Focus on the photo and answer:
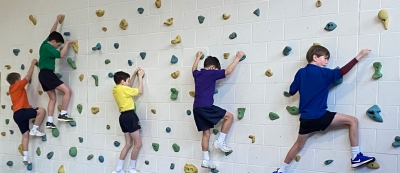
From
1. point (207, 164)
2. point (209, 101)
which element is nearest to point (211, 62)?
point (209, 101)

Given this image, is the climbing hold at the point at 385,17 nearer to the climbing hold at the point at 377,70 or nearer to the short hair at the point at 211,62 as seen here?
the climbing hold at the point at 377,70

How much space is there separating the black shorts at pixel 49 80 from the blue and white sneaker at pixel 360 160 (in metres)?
Answer: 2.87

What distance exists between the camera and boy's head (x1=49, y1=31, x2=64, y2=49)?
3674mm

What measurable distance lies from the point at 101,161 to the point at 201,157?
3.73ft

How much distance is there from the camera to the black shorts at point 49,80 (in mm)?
3680

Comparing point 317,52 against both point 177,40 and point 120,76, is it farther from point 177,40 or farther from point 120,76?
point 120,76

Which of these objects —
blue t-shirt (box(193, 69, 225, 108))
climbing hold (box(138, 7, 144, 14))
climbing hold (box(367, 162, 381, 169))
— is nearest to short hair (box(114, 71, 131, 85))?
climbing hold (box(138, 7, 144, 14))

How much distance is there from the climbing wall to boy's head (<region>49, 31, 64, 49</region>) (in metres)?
0.13

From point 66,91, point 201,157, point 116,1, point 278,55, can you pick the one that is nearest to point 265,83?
point 278,55

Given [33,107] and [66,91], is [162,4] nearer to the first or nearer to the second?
[66,91]

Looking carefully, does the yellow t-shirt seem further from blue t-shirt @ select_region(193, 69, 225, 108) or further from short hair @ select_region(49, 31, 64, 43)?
short hair @ select_region(49, 31, 64, 43)

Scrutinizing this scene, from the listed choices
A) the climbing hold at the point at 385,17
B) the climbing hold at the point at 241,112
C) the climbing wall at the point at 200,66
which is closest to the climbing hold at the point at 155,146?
the climbing wall at the point at 200,66

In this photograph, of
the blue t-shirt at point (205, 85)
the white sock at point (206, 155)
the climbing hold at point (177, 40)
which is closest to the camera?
the blue t-shirt at point (205, 85)

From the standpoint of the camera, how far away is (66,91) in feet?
12.2
